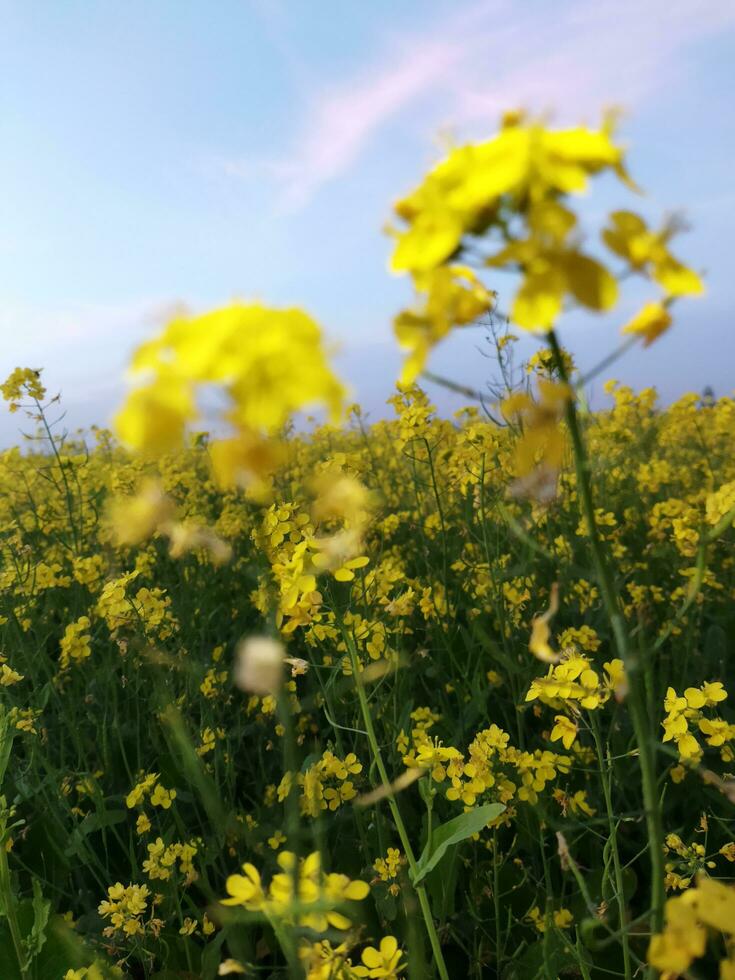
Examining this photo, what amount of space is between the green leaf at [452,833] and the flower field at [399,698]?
1 centimetres

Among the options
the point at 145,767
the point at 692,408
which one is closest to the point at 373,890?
the point at 145,767

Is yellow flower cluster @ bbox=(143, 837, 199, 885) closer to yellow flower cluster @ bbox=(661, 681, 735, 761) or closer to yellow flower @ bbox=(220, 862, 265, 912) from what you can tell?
yellow flower @ bbox=(220, 862, 265, 912)

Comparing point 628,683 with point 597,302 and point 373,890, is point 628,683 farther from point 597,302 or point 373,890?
point 373,890

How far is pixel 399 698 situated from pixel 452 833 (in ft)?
3.51

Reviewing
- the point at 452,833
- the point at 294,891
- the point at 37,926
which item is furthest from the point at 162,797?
the point at 294,891

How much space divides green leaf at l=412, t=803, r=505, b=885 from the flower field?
1cm

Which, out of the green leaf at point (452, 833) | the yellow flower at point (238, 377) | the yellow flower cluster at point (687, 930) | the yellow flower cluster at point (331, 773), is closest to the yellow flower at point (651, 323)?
the yellow flower at point (238, 377)

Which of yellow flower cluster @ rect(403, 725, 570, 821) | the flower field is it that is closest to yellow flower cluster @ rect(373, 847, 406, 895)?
the flower field

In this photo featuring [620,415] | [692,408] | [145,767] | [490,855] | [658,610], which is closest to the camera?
[490,855]

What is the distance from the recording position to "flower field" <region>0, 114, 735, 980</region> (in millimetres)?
723

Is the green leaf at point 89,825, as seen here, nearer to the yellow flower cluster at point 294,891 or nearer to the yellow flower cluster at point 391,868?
the yellow flower cluster at point 391,868

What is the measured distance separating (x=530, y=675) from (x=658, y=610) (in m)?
1.33

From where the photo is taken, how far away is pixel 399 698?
7.99 feet

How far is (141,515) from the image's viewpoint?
84 cm
